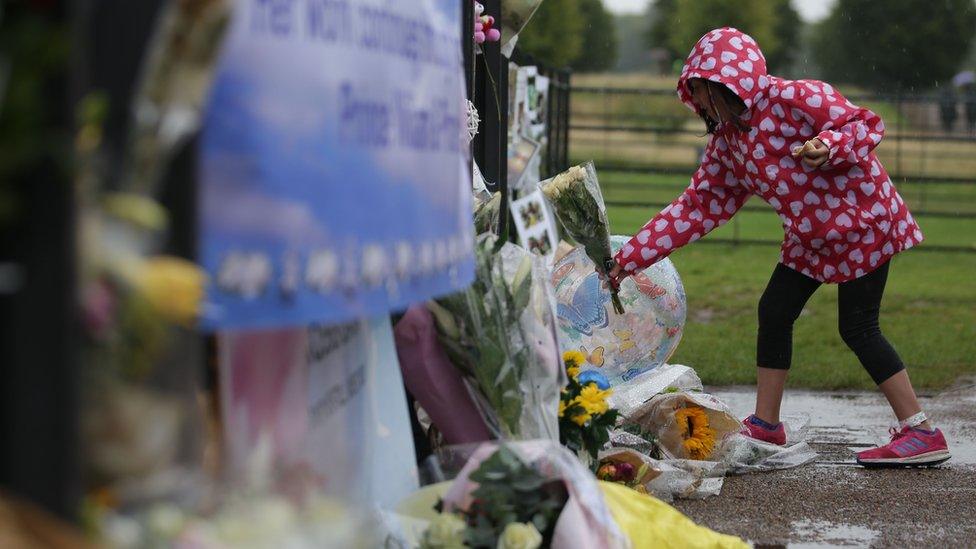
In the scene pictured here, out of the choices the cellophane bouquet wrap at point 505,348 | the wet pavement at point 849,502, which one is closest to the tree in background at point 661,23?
the wet pavement at point 849,502

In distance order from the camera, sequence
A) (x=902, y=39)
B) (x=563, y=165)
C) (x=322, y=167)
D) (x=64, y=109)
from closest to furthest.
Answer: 1. (x=64, y=109)
2. (x=322, y=167)
3. (x=563, y=165)
4. (x=902, y=39)

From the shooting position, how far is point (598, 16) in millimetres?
55969

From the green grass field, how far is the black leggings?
2040 mm

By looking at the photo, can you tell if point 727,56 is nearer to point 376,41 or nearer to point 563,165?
point 376,41

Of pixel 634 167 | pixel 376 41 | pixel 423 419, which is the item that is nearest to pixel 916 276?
pixel 634 167

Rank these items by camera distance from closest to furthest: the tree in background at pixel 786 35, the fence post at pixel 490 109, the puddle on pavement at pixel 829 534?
the puddle on pavement at pixel 829 534, the fence post at pixel 490 109, the tree in background at pixel 786 35

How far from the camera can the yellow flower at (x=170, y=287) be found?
1649 millimetres

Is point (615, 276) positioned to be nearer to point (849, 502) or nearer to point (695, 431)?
point (695, 431)

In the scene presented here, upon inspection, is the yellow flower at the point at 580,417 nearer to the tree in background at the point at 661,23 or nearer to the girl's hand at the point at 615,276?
the girl's hand at the point at 615,276

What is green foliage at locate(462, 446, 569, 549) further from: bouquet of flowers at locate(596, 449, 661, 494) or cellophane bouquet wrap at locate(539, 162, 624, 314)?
cellophane bouquet wrap at locate(539, 162, 624, 314)

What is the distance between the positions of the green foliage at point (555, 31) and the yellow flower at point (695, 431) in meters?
35.3

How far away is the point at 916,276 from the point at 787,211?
8.48 metres

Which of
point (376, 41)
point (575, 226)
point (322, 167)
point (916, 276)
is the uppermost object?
point (376, 41)

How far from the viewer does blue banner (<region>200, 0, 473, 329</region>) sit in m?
1.86
